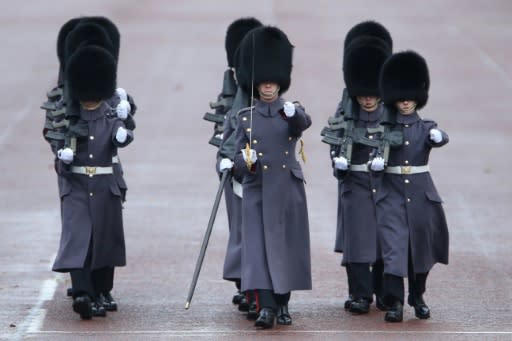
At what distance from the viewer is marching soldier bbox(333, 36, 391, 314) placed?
34.4 feet

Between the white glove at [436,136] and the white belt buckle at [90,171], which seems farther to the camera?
the white belt buckle at [90,171]

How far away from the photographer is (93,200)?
408 inches

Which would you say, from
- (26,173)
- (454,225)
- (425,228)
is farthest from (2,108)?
(425,228)

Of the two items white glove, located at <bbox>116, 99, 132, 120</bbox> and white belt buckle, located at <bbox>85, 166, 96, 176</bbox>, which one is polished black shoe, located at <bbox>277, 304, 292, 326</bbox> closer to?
white belt buckle, located at <bbox>85, 166, 96, 176</bbox>

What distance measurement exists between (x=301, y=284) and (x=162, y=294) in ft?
4.98

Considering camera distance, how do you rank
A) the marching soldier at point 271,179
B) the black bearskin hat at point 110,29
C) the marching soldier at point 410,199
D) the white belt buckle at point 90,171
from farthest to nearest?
the black bearskin hat at point 110,29, the white belt buckle at point 90,171, the marching soldier at point 410,199, the marching soldier at point 271,179

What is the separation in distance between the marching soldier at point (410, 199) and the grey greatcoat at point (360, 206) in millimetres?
264

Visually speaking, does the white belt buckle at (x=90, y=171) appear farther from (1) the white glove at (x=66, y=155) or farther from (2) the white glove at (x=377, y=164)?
(2) the white glove at (x=377, y=164)

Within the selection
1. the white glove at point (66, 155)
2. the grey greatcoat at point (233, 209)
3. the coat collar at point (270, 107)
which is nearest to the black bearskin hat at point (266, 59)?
the coat collar at point (270, 107)

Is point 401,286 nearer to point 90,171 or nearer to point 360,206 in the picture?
point 360,206

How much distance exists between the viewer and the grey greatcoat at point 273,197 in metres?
9.97

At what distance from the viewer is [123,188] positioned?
10797mm

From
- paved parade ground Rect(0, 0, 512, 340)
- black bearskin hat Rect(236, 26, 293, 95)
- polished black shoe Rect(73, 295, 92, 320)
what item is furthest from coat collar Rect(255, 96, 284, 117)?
polished black shoe Rect(73, 295, 92, 320)

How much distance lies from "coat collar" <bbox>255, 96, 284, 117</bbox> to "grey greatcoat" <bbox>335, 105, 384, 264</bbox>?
2.60 feet
